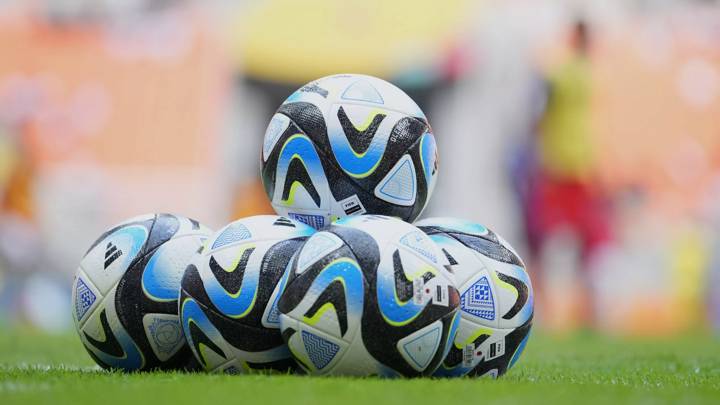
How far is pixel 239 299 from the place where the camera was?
4.84 m

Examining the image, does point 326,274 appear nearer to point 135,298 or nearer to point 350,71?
point 135,298

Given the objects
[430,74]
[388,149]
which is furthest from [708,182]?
[388,149]

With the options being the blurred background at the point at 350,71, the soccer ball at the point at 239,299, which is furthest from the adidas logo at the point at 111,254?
the blurred background at the point at 350,71

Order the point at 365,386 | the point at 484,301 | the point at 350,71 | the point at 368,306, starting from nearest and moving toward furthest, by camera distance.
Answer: the point at 365,386
the point at 368,306
the point at 484,301
the point at 350,71

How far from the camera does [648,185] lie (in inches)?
574

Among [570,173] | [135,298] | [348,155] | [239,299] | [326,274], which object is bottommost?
[570,173]

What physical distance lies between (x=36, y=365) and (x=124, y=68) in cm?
927

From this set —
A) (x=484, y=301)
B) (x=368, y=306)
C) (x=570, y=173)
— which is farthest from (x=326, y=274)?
(x=570, y=173)

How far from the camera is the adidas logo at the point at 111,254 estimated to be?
17.4ft

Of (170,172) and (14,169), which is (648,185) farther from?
(14,169)

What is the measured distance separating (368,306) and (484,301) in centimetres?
77

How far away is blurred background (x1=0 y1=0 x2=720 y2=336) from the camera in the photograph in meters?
14.2

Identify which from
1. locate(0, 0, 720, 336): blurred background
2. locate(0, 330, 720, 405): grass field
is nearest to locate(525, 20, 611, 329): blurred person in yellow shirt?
locate(0, 0, 720, 336): blurred background

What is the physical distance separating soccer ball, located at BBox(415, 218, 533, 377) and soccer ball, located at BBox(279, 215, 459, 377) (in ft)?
0.96
